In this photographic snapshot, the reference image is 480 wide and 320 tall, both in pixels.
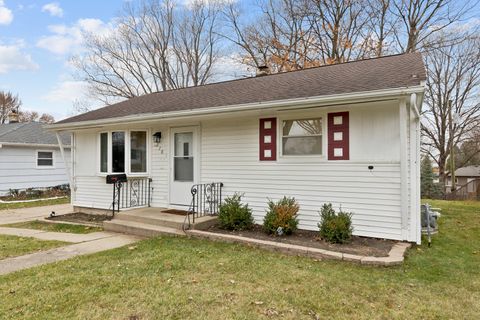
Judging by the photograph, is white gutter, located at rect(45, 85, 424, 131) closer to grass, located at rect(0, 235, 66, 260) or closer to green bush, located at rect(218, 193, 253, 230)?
green bush, located at rect(218, 193, 253, 230)

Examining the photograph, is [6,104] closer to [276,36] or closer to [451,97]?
[276,36]

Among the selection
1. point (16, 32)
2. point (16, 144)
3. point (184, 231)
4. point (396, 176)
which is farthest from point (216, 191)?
point (16, 32)

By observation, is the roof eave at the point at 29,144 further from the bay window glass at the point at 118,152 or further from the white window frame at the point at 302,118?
the white window frame at the point at 302,118

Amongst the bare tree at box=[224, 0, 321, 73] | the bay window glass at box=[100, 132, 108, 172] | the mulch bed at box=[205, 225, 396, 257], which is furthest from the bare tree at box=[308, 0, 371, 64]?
the mulch bed at box=[205, 225, 396, 257]

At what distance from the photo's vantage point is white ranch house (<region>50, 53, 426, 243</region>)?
5168 mm

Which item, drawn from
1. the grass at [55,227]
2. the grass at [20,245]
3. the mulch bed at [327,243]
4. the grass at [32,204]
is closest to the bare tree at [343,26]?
the mulch bed at [327,243]

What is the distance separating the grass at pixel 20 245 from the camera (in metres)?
5.05

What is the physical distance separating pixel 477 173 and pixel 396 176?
3630 cm

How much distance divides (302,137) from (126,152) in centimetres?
457

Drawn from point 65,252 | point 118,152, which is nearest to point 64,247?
point 65,252

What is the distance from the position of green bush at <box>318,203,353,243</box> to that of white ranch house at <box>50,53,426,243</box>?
48cm

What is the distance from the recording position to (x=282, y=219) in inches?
217

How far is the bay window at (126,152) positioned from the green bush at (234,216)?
304 centimetres

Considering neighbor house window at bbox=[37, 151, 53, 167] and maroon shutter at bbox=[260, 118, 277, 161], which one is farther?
neighbor house window at bbox=[37, 151, 53, 167]
